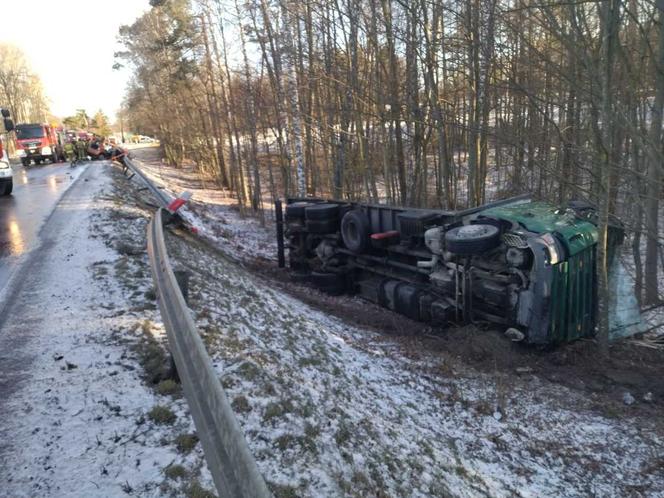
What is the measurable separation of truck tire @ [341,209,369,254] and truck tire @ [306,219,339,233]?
395mm

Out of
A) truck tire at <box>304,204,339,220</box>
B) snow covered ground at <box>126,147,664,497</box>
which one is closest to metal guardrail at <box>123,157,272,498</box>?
snow covered ground at <box>126,147,664,497</box>

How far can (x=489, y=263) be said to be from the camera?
683 centimetres

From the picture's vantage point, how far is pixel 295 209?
1091 centimetres

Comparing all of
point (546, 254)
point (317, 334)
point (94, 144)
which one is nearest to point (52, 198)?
point (317, 334)

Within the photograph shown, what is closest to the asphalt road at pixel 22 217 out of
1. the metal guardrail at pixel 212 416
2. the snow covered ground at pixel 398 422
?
the snow covered ground at pixel 398 422

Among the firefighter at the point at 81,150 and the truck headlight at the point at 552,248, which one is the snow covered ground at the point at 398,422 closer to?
the truck headlight at the point at 552,248

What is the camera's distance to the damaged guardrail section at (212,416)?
67.1 inches

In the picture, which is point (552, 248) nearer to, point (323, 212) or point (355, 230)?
point (355, 230)

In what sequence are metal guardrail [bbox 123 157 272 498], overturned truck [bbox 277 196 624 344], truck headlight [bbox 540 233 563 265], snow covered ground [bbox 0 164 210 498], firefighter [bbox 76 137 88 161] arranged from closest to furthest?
metal guardrail [bbox 123 157 272 498], snow covered ground [bbox 0 164 210 498], truck headlight [bbox 540 233 563 265], overturned truck [bbox 277 196 624 344], firefighter [bbox 76 137 88 161]

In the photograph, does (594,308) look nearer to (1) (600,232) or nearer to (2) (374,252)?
(1) (600,232)

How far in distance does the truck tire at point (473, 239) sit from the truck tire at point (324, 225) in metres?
3.51

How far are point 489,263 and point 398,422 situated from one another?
126 inches

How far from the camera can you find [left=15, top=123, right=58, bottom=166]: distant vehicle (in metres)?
27.6

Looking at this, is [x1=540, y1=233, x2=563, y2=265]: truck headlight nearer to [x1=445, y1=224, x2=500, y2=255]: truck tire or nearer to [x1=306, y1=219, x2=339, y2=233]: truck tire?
[x1=445, y1=224, x2=500, y2=255]: truck tire
